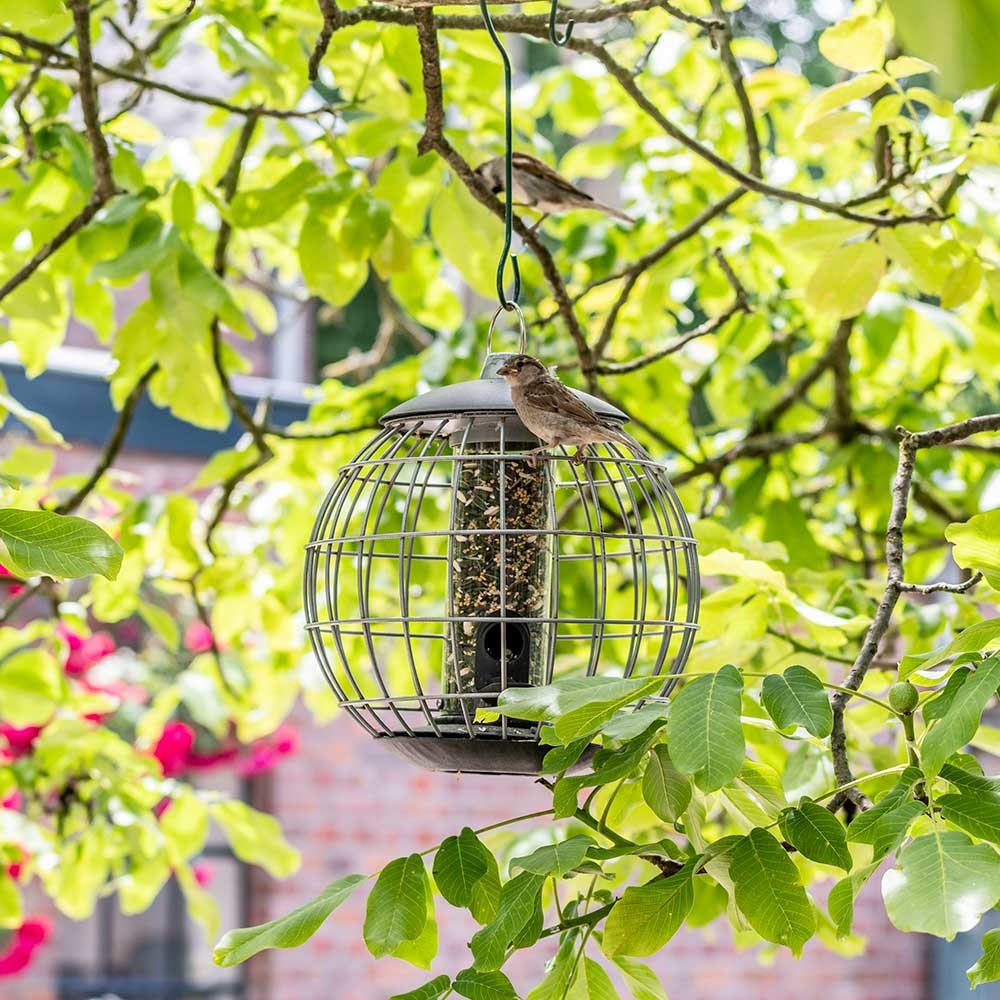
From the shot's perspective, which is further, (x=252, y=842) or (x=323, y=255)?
(x=252, y=842)

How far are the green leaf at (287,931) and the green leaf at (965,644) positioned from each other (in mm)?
367

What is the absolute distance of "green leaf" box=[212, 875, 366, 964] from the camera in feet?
2.89

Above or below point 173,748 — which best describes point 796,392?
above

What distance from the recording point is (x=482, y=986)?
2.77 ft

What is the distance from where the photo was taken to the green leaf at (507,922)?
2.72 feet

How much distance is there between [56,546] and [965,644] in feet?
1.82

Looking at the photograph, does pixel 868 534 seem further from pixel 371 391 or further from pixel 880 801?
pixel 880 801

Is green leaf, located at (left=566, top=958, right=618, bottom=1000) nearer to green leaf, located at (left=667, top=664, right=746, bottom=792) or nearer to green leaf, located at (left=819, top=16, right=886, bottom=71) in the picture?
green leaf, located at (left=667, top=664, right=746, bottom=792)

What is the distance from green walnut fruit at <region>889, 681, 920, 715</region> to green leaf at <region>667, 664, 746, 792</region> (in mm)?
127

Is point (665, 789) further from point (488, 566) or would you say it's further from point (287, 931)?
point (488, 566)

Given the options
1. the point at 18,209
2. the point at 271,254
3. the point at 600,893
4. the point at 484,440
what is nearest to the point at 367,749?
the point at 271,254

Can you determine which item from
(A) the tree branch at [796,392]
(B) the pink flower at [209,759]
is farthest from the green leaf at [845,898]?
(B) the pink flower at [209,759]

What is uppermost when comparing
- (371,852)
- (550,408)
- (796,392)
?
(796,392)

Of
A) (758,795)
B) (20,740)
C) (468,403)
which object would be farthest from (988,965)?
(20,740)
